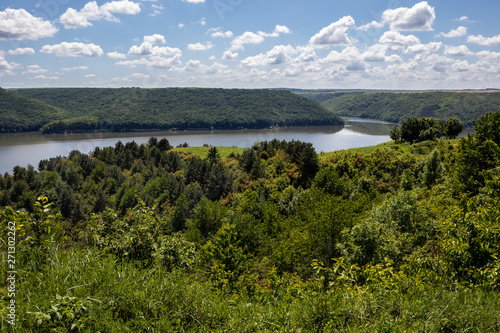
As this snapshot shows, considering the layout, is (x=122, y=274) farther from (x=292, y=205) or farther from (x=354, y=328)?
(x=292, y=205)

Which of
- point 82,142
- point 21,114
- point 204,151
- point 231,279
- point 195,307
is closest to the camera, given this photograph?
point 195,307

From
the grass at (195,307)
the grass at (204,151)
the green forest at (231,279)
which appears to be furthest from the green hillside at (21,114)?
the grass at (195,307)

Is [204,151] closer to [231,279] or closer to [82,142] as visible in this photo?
[82,142]

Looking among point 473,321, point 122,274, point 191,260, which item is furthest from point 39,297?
point 473,321

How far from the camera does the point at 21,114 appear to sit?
17988cm

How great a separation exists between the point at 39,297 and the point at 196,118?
20091 cm

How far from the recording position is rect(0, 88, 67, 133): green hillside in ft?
543

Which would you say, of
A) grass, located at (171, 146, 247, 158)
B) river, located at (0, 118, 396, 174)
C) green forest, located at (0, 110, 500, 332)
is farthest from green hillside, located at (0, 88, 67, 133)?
green forest, located at (0, 110, 500, 332)

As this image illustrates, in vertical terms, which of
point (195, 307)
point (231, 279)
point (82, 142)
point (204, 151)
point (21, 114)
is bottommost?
point (231, 279)

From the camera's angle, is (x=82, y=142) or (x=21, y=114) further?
(x=21, y=114)

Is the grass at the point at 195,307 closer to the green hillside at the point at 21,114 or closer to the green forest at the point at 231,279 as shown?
the green forest at the point at 231,279

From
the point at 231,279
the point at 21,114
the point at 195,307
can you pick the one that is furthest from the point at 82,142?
the point at 195,307

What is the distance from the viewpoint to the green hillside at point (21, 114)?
166 m

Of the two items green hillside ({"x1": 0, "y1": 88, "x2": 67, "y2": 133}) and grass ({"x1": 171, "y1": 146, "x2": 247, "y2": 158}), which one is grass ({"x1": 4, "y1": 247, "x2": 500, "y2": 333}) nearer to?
grass ({"x1": 171, "y1": 146, "x2": 247, "y2": 158})
